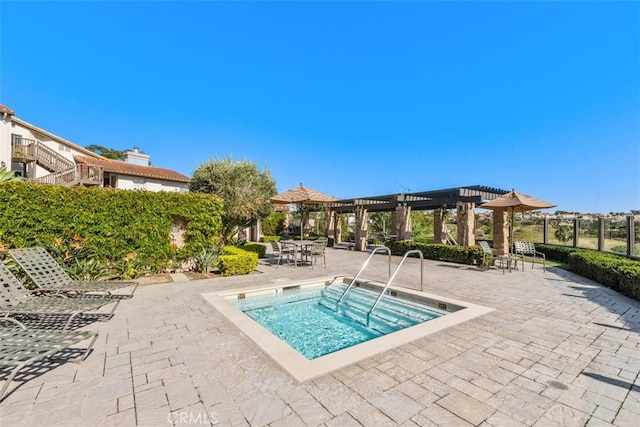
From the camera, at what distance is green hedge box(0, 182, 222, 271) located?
7.06 m

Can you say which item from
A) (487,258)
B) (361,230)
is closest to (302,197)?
(361,230)

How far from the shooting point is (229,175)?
1503 cm

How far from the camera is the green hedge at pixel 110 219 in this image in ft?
23.2

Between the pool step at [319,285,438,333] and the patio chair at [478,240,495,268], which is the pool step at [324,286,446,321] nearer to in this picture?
the pool step at [319,285,438,333]

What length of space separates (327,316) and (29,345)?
4.73 metres

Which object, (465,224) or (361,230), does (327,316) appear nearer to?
(465,224)

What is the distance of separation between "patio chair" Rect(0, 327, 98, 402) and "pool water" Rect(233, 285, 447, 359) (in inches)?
115

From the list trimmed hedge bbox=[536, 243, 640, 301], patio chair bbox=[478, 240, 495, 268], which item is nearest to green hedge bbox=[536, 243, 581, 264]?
trimmed hedge bbox=[536, 243, 640, 301]

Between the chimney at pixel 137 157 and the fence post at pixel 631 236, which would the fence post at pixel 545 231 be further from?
the chimney at pixel 137 157

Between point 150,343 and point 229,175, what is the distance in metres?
12.0

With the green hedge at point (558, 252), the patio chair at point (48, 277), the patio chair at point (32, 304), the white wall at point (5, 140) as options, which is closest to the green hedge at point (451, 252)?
the green hedge at point (558, 252)

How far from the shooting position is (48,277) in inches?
212

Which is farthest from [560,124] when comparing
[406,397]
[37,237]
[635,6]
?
[37,237]

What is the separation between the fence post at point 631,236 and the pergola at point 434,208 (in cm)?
417
